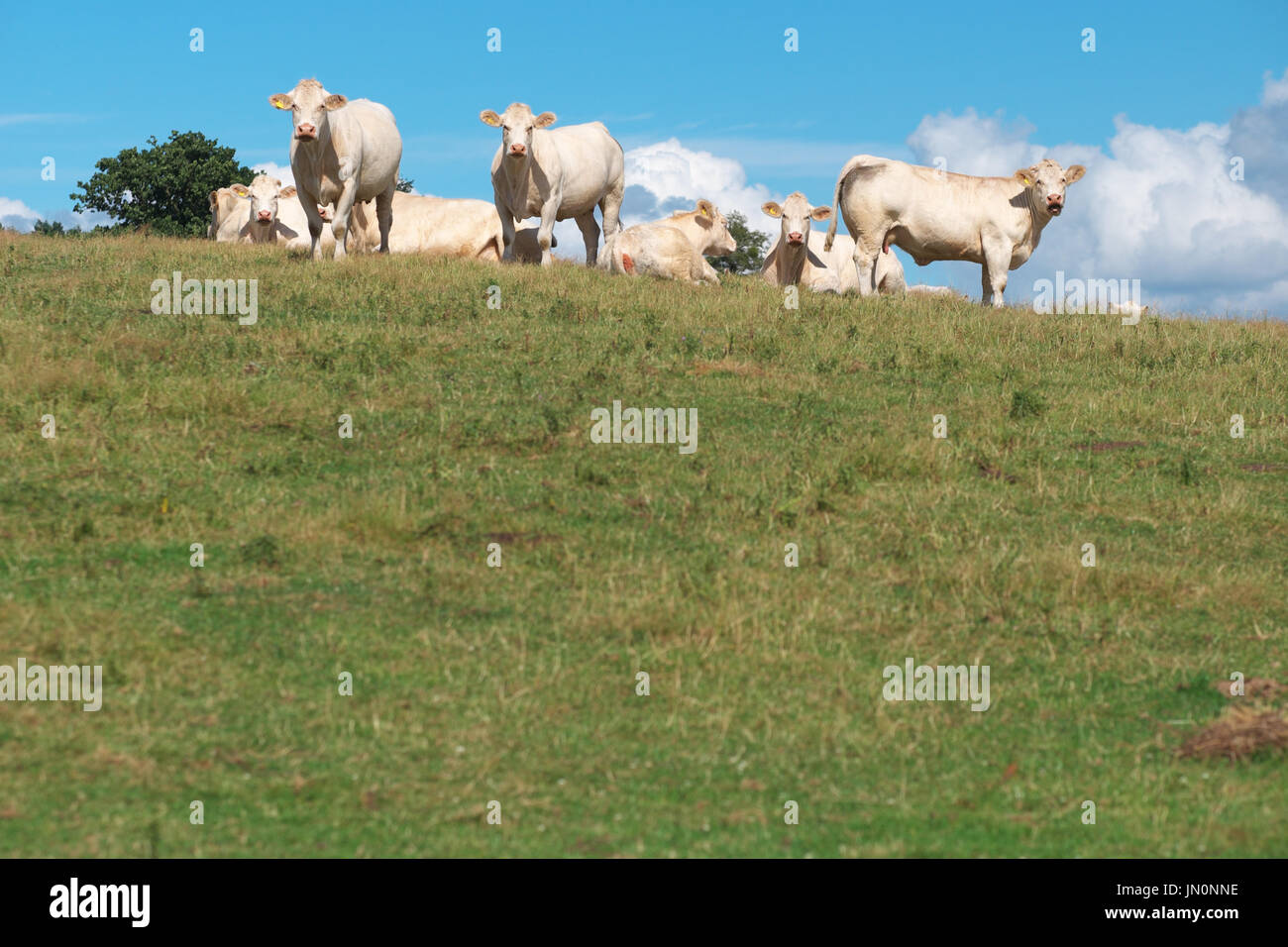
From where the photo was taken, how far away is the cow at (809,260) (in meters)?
24.4

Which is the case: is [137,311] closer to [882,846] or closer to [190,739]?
[190,739]

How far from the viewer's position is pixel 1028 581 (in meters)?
10.5

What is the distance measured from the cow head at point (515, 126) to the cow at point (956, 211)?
18.4ft

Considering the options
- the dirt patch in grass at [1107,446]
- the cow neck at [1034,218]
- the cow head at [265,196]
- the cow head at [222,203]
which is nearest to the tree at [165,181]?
the cow head at [222,203]

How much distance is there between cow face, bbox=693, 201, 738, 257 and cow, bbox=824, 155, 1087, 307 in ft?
9.83

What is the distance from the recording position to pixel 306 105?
20438 mm

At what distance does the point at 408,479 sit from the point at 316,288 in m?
6.96

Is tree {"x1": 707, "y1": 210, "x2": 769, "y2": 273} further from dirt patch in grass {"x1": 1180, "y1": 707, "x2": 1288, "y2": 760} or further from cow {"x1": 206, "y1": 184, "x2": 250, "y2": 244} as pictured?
dirt patch in grass {"x1": 1180, "y1": 707, "x2": 1288, "y2": 760}

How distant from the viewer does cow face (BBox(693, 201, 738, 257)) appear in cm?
2609
